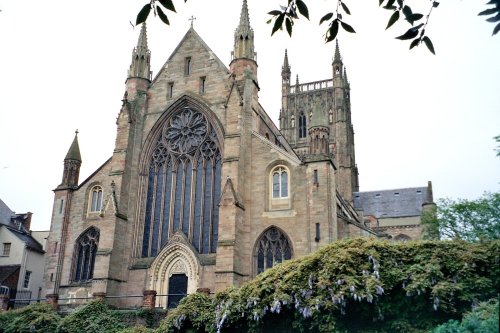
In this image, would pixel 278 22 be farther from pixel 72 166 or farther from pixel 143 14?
pixel 72 166

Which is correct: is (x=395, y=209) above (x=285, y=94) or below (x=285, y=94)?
below

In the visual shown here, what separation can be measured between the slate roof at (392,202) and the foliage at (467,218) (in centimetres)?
2222

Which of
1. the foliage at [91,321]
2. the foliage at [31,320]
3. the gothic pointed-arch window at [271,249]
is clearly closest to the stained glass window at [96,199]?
the foliage at [31,320]

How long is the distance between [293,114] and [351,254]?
55.4 metres

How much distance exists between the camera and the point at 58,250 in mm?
31812

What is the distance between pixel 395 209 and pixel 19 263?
40.9 metres

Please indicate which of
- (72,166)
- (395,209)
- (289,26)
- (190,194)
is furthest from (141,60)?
(395,209)

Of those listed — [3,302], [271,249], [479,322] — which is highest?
[271,249]

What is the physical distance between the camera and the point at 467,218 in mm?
35250

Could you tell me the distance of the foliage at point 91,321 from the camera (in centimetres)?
2417

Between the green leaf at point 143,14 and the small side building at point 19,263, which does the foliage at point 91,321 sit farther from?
the green leaf at point 143,14

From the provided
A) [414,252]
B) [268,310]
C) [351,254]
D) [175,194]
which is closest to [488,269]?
[414,252]

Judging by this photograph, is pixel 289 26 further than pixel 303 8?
Yes

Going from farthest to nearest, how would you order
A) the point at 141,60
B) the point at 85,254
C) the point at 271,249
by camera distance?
1. the point at 141,60
2. the point at 85,254
3. the point at 271,249
